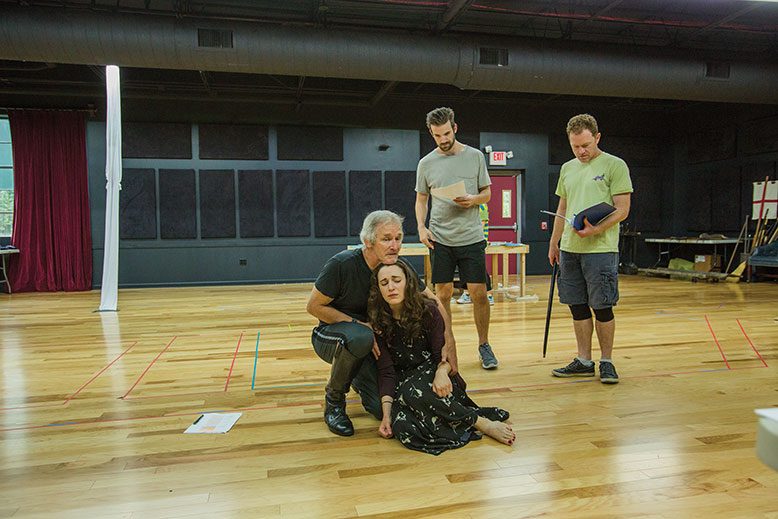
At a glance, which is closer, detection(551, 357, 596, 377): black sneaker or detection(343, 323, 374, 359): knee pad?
detection(343, 323, 374, 359): knee pad

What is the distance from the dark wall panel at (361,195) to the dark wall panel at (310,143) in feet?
1.64

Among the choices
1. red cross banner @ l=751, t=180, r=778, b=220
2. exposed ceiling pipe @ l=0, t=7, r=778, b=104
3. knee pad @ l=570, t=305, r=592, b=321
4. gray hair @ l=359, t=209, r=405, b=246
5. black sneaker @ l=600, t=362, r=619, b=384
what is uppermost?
exposed ceiling pipe @ l=0, t=7, r=778, b=104

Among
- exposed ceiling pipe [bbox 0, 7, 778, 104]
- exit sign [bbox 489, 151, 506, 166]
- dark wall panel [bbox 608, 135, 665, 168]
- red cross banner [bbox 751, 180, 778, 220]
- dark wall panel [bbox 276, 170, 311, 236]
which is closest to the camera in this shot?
exposed ceiling pipe [bbox 0, 7, 778, 104]

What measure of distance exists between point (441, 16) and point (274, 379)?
5.07 meters

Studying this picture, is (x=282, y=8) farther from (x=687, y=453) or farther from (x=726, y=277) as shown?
(x=726, y=277)

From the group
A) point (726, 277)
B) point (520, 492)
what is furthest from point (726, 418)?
point (726, 277)

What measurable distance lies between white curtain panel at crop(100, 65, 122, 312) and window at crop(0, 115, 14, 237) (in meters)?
3.64

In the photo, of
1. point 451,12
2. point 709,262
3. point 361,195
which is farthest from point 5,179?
point 709,262

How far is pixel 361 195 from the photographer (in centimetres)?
908

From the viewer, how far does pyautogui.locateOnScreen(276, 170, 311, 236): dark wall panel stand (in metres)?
8.81

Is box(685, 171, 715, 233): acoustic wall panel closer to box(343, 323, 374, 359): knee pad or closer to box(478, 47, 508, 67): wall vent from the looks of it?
box(478, 47, 508, 67): wall vent

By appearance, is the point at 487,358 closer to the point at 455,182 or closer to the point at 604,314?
the point at 604,314

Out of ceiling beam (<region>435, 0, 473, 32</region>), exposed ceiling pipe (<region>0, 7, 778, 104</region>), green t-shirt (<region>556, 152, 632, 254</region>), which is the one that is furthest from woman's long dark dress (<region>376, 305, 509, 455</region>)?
exposed ceiling pipe (<region>0, 7, 778, 104</region>)

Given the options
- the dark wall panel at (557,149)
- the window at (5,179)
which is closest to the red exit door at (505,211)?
the dark wall panel at (557,149)
